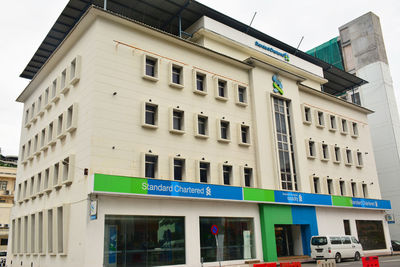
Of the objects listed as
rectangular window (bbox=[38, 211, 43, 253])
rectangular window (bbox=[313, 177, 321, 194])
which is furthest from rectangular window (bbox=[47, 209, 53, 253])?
rectangular window (bbox=[313, 177, 321, 194])

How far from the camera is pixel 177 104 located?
24984mm

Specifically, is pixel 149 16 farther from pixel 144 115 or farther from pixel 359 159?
pixel 359 159

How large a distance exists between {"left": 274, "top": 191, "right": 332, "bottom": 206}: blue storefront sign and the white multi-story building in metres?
0.13

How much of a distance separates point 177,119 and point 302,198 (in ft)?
41.1

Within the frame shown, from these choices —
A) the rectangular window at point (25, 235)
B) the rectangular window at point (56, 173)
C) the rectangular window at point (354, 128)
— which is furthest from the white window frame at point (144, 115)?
the rectangular window at point (354, 128)

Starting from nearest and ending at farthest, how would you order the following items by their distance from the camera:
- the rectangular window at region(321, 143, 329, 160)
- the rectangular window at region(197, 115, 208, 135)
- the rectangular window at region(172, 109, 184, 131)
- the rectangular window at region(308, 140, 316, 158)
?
1. the rectangular window at region(172, 109, 184, 131)
2. the rectangular window at region(197, 115, 208, 135)
3. the rectangular window at region(308, 140, 316, 158)
4. the rectangular window at region(321, 143, 329, 160)

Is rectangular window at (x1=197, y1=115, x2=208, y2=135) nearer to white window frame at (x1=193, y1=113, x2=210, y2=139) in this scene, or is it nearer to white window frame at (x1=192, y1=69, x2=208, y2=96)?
white window frame at (x1=193, y1=113, x2=210, y2=139)

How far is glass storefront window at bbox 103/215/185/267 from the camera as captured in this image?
19672 millimetres

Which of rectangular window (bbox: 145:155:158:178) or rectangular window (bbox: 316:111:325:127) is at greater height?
rectangular window (bbox: 316:111:325:127)

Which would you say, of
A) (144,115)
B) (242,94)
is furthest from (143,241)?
(242,94)

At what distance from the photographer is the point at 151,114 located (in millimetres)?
23906

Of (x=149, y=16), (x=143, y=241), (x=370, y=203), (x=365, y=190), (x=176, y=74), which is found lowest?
(x=143, y=241)

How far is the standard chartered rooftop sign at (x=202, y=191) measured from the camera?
Result: 64.5ft

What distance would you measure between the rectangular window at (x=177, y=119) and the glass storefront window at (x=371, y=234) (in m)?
21.5
